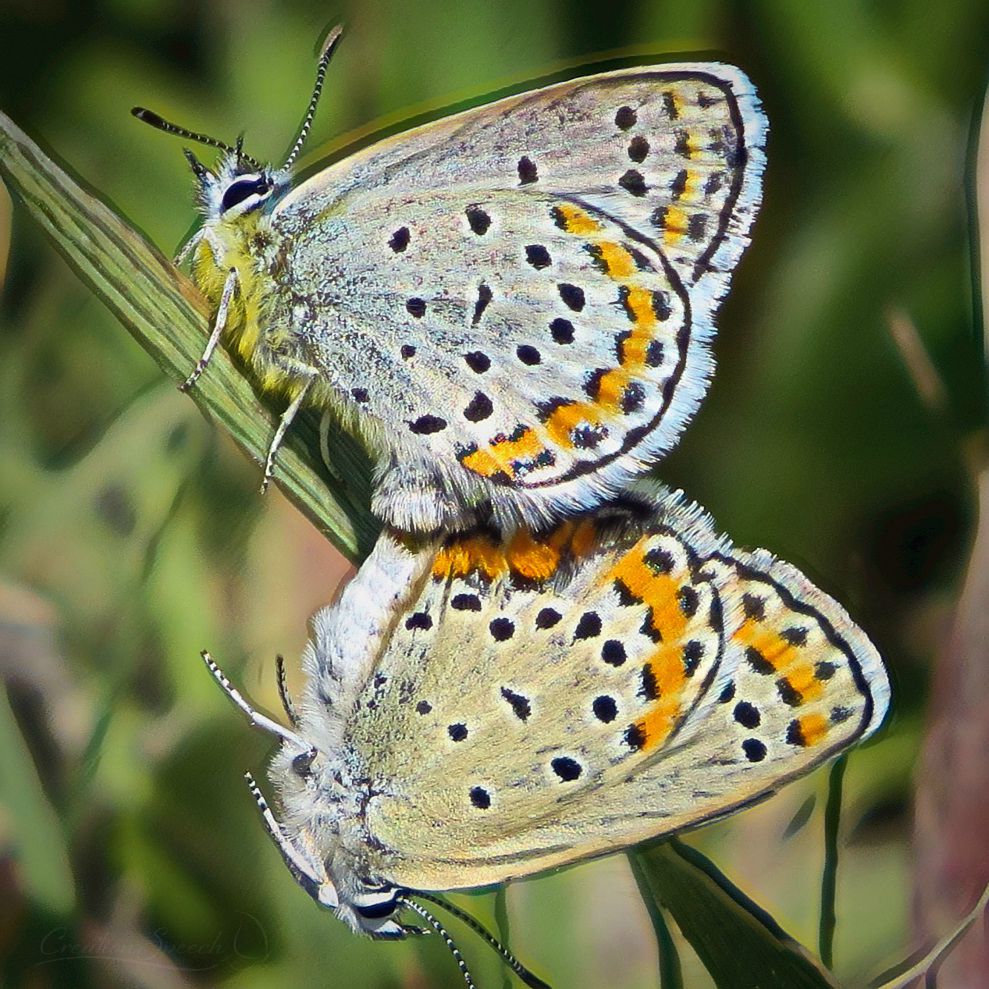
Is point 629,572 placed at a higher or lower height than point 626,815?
higher

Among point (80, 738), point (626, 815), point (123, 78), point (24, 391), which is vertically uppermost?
point (123, 78)

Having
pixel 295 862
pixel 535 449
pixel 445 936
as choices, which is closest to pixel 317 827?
pixel 295 862

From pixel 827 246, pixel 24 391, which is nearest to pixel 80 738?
pixel 24 391

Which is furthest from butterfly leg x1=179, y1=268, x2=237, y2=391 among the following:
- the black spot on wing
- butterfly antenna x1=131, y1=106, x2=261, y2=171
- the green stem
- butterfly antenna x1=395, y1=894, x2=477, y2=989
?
the green stem

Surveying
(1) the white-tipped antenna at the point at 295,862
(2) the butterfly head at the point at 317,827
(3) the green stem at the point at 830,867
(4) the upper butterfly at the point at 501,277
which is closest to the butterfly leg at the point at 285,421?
(4) the upper butterfly at the point at 501,277

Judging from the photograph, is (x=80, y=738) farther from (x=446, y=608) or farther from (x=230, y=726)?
(x=446, y=608)

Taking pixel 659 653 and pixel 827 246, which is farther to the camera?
pixel 827 246

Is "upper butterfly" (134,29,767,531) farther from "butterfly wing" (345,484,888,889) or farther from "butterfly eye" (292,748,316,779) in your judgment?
"butterfly eye" (292,748,316,779)

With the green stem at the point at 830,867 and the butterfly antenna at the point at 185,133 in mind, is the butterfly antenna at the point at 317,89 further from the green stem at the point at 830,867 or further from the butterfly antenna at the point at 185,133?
the green stem at the point at 830,867
